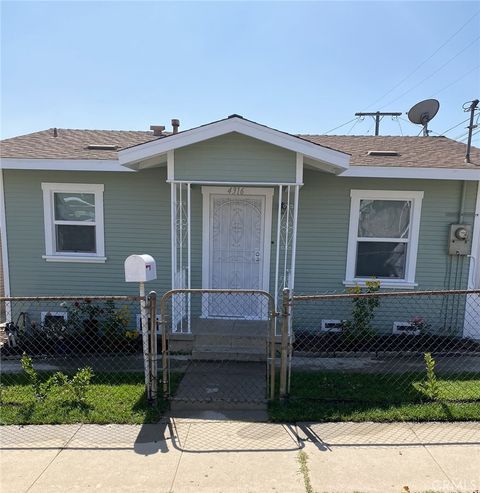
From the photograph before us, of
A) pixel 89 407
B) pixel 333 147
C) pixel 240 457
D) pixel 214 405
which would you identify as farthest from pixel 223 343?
pixel 333 147

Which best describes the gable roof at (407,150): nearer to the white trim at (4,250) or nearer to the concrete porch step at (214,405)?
the concrete porch step at (214,405)

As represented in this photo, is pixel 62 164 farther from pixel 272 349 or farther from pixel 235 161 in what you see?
pixel 272 349

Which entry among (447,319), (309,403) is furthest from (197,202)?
(447,319)

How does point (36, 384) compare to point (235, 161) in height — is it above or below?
below

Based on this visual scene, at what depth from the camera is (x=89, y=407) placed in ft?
12.5

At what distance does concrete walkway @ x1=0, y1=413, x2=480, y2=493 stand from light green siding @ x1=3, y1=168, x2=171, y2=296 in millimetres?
3386

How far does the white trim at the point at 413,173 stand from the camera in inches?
227

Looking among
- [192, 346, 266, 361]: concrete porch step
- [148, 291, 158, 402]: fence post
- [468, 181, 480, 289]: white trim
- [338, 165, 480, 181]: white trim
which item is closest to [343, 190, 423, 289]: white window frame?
[338, 165, 480, 181]: white trim

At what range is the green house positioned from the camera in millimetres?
6188

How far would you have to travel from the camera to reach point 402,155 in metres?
6.68

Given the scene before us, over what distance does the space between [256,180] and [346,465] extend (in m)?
3.75

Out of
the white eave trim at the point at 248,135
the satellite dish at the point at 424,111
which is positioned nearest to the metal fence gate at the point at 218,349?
the white eave trim at the point at 248,135

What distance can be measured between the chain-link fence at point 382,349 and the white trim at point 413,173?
76.7 inches

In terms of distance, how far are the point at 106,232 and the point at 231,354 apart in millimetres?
3275
